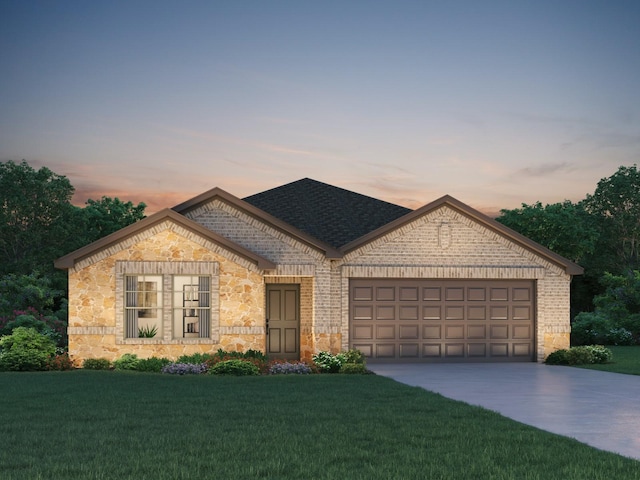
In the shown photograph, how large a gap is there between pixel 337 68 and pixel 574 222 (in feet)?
129

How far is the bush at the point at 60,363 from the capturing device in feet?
72.0

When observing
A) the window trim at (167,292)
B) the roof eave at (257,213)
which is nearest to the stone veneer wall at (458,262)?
the roof eave at (257,213)

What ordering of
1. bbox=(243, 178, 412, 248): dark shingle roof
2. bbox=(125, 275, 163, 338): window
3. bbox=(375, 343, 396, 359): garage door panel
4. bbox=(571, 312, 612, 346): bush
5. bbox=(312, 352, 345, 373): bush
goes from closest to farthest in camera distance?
bbox=(312, 352, 345, 373): bush
bbox=(125, 275, 163, 338): window
bbox=(375, 343, 396, 359): garage door panel
bbox=(243, 178, 412, 248): dark shingle roof
bbox=(571, 312, 612, 346): bush

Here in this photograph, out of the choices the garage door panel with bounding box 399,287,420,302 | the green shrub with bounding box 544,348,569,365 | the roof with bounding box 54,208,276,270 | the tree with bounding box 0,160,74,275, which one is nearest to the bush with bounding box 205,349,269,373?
the roof with bounding box 54,208,276,270

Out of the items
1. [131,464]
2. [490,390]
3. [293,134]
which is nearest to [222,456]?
[131,464]

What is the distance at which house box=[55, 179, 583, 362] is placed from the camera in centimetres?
2297

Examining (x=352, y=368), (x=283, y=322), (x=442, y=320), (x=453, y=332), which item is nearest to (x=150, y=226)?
(x=283, y=322)

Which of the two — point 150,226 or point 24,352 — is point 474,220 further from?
point 24,352

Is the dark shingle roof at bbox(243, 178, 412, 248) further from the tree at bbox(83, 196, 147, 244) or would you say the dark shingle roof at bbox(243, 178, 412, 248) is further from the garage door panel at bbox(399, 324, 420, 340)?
the tree at bbox(83, 196, 147, 244)

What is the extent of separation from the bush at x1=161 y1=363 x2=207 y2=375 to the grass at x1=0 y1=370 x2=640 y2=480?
429 centimetres

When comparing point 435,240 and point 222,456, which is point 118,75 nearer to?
point 435,240

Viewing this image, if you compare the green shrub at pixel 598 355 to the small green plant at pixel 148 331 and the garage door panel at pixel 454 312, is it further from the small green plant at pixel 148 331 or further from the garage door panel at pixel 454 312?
the small green plant at pixel 148 331

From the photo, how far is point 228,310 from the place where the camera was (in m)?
23.1

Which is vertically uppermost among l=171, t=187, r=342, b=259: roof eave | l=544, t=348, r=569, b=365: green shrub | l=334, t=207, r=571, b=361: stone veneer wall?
l=171, t=187, r=342, b=259: roof eave
